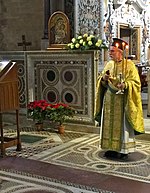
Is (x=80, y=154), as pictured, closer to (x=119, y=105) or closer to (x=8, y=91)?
(x=119, y=105)

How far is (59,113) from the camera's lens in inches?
290

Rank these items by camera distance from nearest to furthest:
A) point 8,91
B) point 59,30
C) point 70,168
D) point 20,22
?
point 70,168
point 8,91
point 59,30
point 20,22

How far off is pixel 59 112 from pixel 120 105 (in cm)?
201

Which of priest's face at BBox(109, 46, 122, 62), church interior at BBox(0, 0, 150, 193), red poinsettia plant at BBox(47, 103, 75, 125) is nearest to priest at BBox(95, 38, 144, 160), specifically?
priest's face at BBox(109, 46, 122, 62)

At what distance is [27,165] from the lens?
17.3 ft

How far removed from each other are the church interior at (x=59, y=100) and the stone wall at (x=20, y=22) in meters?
0.03

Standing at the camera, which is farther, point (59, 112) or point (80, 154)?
point (59, 112)

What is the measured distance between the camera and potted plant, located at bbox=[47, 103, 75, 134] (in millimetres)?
7340

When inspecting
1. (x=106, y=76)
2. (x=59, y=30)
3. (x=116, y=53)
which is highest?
(x=59, y=30)

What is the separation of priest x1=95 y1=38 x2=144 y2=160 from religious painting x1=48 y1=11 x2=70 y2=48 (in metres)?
2.38

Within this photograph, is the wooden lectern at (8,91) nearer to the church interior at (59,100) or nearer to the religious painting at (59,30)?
the church interior at (59,100)

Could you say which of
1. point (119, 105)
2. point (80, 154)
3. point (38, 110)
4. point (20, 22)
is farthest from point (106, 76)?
point (20, 22)

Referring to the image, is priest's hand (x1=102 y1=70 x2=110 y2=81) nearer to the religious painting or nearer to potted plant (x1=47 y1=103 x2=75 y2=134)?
potted plant (x1=47 y1=103 x2=75 y2=134)

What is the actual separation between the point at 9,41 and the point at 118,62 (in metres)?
5.81
